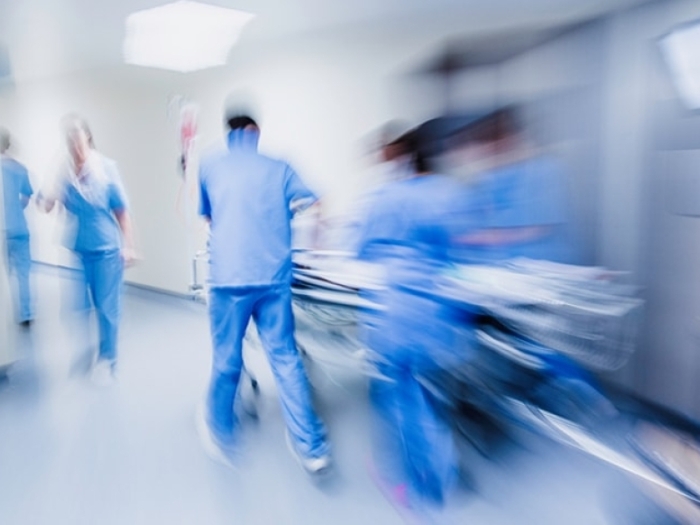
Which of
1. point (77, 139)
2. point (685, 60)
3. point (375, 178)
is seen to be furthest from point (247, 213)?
point (685, 60)

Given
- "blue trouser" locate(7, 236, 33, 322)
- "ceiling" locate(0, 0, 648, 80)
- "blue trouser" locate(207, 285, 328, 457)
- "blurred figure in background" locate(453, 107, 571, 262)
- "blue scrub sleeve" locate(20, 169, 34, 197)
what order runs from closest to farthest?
"blurred figure in background" locate(453, 107, 571, 262), "blue trouser" locate(207, 285, 328, 457), "ceiling" locate(0, 0, 648, 80), "blue scrub sleeve" locate(20, 169, 34, 197), "blue trouser" locate(7, 236, 33, 322)

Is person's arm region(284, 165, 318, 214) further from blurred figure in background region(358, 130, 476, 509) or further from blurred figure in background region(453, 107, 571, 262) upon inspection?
blurred figure in background region(453, 107, 571, 262)

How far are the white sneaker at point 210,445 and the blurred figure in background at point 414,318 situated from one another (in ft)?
1.98

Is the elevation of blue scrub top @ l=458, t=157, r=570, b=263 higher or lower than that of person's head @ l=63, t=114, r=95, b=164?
lower

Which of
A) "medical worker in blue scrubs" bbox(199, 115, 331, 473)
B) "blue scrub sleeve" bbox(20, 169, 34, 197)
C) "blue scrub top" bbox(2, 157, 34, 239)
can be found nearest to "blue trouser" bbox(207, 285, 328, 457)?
"medical worker in blue scrubs" bbox(199, 115, 331, 473)

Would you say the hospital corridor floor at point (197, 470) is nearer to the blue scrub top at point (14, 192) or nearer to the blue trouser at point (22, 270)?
the blue trouser at point (22, 270)

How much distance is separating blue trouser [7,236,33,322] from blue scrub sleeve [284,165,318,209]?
6.83 feet

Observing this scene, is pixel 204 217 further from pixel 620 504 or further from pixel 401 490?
pixel 620 504

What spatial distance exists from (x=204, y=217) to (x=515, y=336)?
3.74 feet

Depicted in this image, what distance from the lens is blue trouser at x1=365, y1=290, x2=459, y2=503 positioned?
1.34 meters

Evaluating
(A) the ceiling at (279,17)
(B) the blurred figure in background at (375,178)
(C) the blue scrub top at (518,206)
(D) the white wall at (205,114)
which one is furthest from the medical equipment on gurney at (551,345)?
(A) the ceiling at (279,17)

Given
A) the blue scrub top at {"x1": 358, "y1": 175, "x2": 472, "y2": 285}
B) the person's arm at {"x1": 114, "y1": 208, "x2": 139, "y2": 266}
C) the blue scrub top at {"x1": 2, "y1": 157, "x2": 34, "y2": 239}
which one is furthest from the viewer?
the blue scrub top at {"x1": 2, "y1": 157, "x2": 34, "y2": 239}

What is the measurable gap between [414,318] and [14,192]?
2.50 m

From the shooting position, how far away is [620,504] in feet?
4.67
